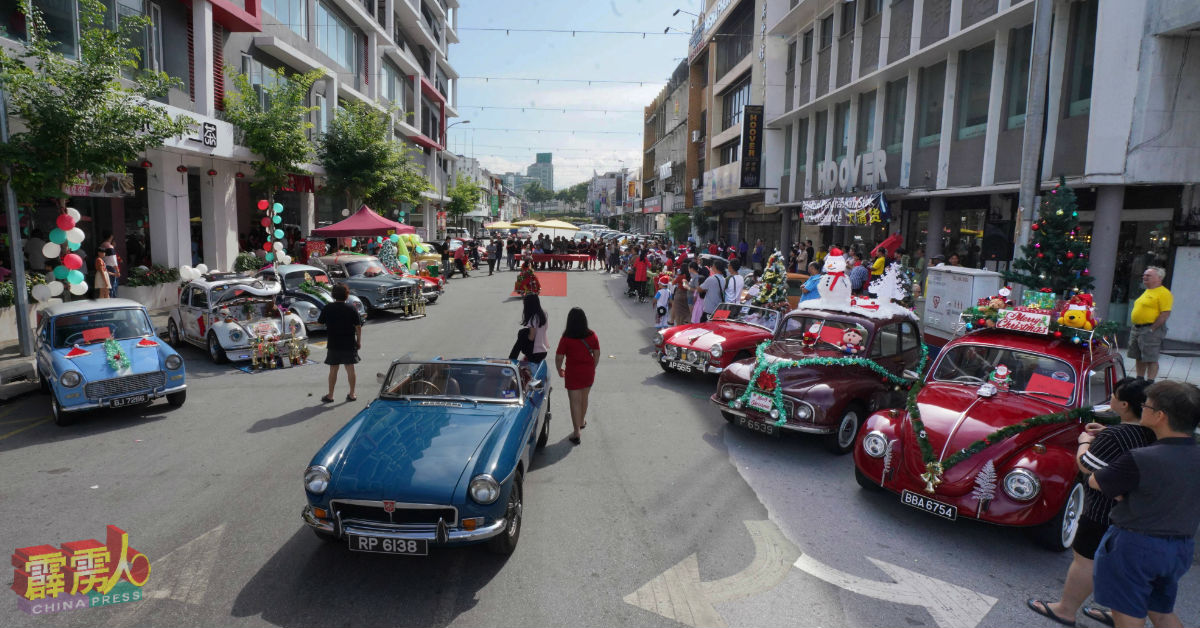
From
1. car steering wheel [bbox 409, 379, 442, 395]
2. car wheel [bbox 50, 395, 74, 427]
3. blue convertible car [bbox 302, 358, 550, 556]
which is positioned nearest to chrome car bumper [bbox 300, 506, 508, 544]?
blue convertible car [bbox 302, 358, 550, 556]

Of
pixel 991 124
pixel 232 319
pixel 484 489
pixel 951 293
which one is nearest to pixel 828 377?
pixel 484 489

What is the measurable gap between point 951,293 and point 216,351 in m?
13.5

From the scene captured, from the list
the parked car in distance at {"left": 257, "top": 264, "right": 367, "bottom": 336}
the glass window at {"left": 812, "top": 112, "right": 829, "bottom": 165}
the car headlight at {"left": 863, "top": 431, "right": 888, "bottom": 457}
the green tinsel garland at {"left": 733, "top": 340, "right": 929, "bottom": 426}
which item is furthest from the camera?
the glass window at {"left": 812, "top": 112, "right": 829, "bottom": 165}

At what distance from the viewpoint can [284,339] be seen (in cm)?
1181

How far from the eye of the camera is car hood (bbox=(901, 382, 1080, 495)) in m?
5.42

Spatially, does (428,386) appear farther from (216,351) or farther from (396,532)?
(216,351)

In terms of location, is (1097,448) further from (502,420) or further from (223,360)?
(223,360)

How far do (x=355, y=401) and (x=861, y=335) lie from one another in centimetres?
702

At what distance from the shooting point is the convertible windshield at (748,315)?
1138cm

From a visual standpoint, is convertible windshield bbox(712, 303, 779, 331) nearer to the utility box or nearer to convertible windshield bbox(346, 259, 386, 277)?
the utility box

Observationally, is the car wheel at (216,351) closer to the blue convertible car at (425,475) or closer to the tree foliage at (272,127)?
the blue convertible car at (425,475)

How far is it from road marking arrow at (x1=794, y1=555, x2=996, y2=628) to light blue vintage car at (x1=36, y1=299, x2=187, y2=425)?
8248 millimetres

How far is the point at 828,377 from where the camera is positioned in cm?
771

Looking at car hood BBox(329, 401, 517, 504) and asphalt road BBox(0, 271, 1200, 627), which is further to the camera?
car hood BBox(329, 401, 517, 504)
